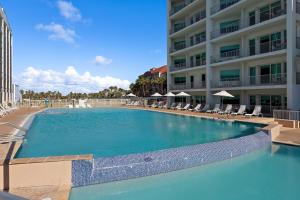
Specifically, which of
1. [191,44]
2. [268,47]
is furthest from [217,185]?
[191,44]

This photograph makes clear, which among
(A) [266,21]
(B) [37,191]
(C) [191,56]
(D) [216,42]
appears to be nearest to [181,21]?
(C) [191,56]

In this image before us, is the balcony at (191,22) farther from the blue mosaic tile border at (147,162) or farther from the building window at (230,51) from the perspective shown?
the blue mosaic tile border at (147,162)

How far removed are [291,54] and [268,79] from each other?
12.9ft

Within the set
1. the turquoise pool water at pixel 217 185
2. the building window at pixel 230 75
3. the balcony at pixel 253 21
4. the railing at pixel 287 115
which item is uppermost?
the balcony at pixel 253 21

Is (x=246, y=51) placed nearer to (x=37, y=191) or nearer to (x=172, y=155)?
(x=172, y=155)

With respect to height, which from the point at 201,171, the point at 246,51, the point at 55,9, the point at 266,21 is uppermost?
the point at 55,9

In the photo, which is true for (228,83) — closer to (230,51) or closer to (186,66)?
(230,51)

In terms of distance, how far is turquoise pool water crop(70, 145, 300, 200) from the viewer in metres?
6.92

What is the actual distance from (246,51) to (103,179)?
22.7m

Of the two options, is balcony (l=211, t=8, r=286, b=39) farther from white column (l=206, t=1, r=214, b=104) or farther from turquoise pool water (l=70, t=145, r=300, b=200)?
turquoise pool water (l=70, t=145, r=300, b=200)

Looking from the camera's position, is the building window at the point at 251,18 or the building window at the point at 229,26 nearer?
the building window at the point at 251,18

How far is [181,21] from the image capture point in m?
38.2

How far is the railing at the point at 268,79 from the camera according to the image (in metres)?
22.1

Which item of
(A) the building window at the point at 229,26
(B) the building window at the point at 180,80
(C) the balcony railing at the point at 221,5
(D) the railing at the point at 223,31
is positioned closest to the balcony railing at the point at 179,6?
(C) the balcony railing at the point at 221,5
